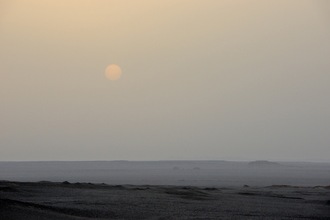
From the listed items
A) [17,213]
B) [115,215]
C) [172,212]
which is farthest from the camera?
[172,212]

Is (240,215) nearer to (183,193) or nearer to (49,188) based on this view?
(183,193)

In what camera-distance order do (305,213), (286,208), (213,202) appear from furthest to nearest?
(213,202) < (286,208) < (305,213)

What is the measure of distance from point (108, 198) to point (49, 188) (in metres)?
8.98

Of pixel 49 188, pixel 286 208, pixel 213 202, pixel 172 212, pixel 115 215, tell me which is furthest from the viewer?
pixel 49 188

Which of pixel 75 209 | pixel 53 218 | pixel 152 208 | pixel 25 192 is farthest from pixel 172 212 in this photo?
pixel 25 192

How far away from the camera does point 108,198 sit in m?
36.3

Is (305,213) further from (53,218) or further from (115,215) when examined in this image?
(53,218)

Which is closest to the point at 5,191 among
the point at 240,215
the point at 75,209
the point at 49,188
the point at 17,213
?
the point at 49,188

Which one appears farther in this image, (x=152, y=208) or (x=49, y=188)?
(x=49, y=188)

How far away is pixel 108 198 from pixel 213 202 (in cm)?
Result: 721

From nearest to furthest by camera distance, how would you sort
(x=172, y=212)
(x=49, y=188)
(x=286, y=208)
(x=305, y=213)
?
(x=172, y=212), (x=305, y=213), (x=286, y=208), (x=49, y=188)

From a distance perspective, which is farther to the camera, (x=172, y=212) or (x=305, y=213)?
(x=305, y=213)

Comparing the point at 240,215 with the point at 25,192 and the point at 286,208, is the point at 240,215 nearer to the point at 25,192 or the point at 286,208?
the point at 286,208

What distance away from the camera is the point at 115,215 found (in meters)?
27.2
